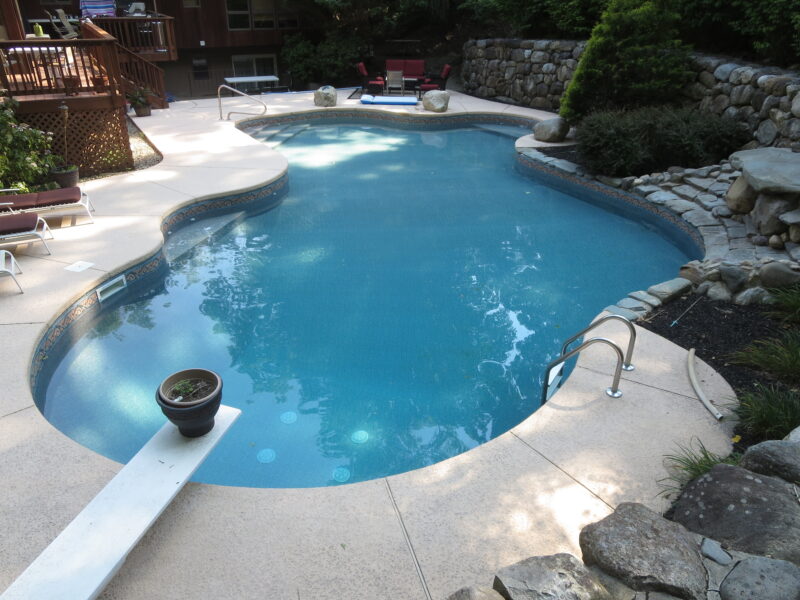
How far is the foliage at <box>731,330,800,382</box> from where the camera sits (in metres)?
3.92

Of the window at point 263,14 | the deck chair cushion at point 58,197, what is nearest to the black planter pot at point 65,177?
the deck chair cushion at point 58,197

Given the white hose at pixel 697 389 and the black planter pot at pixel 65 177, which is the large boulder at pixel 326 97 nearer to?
the black planter pot at pixel 65 177

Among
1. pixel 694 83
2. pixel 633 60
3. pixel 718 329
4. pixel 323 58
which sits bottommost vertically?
pixel 718 329

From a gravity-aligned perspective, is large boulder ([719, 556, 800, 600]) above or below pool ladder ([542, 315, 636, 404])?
above

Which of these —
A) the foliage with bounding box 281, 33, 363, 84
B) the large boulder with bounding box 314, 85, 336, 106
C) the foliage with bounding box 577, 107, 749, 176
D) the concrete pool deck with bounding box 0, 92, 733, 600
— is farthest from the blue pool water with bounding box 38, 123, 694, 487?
the foliage with bounding box 281, 33, 363, 84

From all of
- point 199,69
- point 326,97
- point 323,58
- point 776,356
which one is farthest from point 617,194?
point 199,69

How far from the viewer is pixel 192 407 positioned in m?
2.97

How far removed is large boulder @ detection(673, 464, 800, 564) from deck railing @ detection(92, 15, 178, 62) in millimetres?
14543

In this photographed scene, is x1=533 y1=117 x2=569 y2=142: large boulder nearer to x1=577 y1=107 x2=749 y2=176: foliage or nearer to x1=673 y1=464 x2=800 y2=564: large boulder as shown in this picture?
x1=577 y1=107 x2=749 y2=176: foliage

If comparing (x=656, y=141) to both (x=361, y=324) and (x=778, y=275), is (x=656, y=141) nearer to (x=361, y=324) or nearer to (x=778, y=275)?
(x=778, y=275)

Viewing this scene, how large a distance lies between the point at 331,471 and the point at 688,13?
36.1 ft

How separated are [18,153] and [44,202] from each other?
1.25m

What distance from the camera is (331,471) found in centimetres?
378

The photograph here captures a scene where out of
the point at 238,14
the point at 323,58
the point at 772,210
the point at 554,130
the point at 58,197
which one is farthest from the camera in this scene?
the point at 238,14
